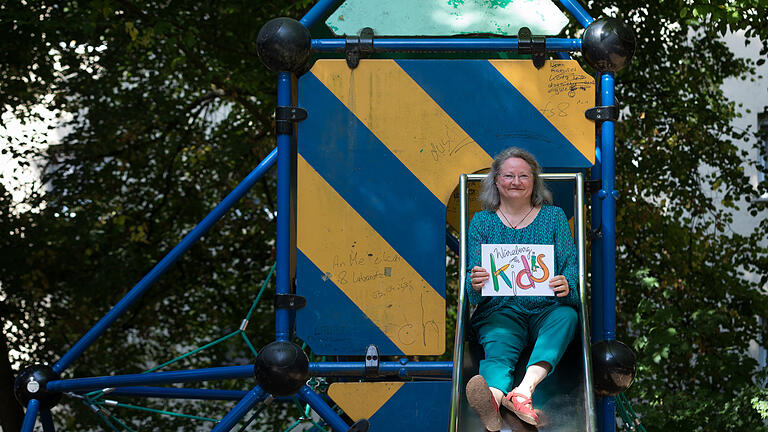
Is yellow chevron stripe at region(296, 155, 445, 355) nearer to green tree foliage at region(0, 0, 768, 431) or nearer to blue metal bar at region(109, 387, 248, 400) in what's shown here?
blue metal bar at region(109, 387, 248, 400)

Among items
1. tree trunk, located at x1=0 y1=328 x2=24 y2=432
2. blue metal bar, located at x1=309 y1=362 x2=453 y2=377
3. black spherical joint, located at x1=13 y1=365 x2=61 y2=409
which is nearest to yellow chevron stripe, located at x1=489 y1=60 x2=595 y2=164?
blue metal bar, located at x1=309 y1=362 x2=453 y2=377

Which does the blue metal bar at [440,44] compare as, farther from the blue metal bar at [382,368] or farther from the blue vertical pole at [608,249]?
the blue metal bar at [382,368]

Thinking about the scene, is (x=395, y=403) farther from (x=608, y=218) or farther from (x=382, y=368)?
(x=608, y=218)

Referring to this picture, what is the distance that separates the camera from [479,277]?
3.48 metres

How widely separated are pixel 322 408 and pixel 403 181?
1031mm

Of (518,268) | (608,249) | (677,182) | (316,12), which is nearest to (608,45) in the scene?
(608,249)

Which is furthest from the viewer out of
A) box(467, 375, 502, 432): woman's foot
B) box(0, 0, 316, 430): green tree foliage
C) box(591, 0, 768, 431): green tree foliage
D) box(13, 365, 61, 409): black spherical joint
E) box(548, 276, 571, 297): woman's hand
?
box(0, 0, 316, 430): green tree foliage

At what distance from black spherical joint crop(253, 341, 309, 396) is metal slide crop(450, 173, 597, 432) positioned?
72cm

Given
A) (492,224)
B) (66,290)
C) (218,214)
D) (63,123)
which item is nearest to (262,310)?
(66,290)

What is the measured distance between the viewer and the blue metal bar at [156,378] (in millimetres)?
4301

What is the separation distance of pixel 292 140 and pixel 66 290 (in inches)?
250

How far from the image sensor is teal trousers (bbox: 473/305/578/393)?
3.23 m

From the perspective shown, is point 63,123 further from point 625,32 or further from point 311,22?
point 625,32

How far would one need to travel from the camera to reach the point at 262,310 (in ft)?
32.2
